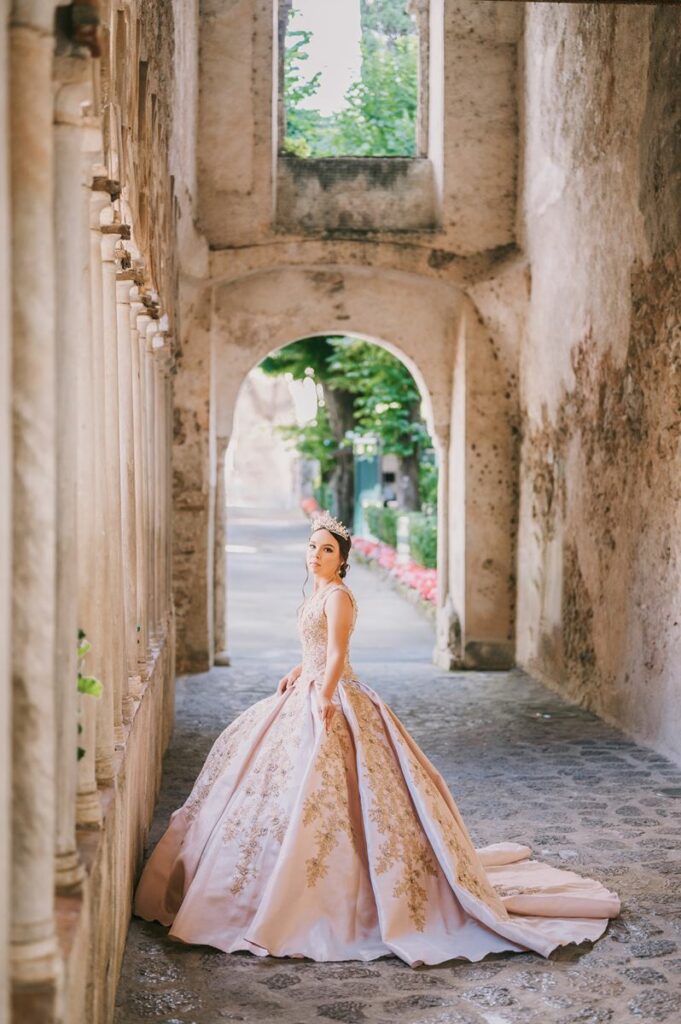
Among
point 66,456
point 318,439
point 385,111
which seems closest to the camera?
point 66,456

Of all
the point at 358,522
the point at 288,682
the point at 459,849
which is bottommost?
the point at 358,522

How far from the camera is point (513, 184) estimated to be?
12008mm

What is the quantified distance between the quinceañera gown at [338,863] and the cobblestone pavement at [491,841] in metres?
0.10

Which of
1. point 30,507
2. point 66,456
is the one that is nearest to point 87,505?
point 66,456

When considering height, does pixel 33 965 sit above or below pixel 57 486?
below

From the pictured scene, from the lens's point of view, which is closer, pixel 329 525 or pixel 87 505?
pixel 87 505

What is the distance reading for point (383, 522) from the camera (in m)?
24.5

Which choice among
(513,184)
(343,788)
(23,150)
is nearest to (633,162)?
(513,184)

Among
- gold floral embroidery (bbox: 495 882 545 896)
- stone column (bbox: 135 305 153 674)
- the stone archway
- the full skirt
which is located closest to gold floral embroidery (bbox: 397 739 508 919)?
the full skirt

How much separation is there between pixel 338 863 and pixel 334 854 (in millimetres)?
35

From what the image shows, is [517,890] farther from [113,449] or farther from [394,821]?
[113,449]

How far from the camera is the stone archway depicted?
1186cm

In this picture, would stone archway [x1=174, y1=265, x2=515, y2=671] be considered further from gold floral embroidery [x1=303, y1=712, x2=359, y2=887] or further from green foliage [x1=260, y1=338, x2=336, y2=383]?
green foliage [x1=260, y1=338, x2=336, y2=383]

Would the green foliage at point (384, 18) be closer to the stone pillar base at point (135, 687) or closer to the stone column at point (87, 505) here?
the stone pillar base at point (135, 687)
